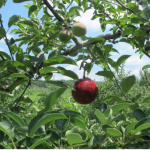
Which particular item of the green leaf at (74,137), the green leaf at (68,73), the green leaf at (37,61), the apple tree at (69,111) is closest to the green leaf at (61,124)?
the apple tree at (69,111)

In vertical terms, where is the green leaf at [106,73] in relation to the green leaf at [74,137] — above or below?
above

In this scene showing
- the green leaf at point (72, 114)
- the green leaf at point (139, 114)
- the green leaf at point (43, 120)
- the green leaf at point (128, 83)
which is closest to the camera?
the green leaf at point (43, 120)

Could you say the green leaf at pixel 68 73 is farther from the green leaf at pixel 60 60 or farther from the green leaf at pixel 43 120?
the green leaf at pixel 43 120

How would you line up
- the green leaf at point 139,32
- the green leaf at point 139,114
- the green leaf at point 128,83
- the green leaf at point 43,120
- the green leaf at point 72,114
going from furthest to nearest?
the green leaf at point 139,32
the green leaf at point 128,83
the green leaf at point 139,114
the green leaf at point 72,114
the green leaf at point 43,120

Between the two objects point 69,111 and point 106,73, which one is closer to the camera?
point 69,111

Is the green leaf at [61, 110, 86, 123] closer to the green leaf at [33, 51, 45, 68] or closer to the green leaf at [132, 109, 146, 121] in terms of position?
the green leaf at [132, 109, 146, 121]

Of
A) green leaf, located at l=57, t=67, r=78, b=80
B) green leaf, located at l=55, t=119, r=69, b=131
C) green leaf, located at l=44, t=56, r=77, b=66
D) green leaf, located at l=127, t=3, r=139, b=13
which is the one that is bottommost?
green leaf, located at l=55, t=119, r=69, b=131

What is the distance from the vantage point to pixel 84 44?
1.00 metres

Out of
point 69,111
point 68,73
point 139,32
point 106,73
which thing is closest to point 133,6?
point 139,32

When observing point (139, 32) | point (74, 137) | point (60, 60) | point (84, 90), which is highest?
point (139, 32)

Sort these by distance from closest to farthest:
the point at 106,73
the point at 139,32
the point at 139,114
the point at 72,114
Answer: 1. the point at 72,114
2. the point at 139,114
3. the point at 106,73
4. the point at 139,32

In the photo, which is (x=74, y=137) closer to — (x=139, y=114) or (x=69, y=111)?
(x=69, y=111)

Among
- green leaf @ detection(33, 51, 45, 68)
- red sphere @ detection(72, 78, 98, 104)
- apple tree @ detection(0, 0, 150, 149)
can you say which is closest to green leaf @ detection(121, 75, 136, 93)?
apple tree @ detection(0, 0, 150, 149)

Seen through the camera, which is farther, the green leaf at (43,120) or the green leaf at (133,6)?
the green leaf at (133,6)
